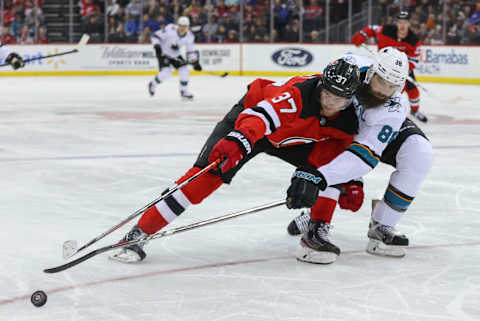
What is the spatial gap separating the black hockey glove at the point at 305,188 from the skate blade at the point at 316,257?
0.38 m

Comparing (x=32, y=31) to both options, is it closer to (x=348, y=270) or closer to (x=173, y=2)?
(x=173, y=2)

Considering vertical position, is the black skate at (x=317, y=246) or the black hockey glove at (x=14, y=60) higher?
the black hockey glove at (x=14, y=60)

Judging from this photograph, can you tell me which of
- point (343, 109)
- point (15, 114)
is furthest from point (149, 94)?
point (343, 109)

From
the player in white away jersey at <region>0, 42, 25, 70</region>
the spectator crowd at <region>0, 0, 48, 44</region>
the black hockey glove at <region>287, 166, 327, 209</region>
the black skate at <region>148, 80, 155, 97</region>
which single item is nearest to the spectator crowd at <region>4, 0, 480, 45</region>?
the spectator crowd at <region>0, 0, 48, 44</region>

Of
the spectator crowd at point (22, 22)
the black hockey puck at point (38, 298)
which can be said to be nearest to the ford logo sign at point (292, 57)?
the spectator crowd at point (22, 22)

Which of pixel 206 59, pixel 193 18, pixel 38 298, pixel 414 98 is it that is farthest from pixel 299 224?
pixel 193 18

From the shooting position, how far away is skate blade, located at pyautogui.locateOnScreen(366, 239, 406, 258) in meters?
3.08

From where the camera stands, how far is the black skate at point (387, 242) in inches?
122

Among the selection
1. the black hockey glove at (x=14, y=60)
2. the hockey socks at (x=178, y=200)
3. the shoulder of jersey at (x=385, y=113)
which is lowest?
the black hockey glove at (x=14, y=60)

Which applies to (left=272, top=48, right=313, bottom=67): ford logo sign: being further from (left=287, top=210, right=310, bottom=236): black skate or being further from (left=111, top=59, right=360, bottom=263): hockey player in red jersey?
(left=111, top=59, right=360, bottom=263): hockey player in red jersey

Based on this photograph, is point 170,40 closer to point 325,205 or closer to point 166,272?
point 325,205

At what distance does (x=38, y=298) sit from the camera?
241 centimetres

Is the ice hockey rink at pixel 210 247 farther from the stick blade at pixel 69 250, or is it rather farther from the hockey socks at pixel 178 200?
the hockey socks at pixel 178 200

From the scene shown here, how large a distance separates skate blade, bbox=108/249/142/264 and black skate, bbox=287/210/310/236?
29.7 inches
